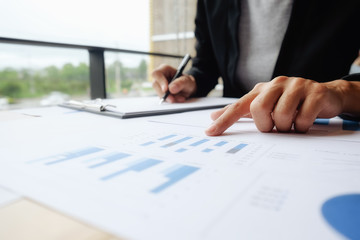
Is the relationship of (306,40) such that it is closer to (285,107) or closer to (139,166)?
(285,107)

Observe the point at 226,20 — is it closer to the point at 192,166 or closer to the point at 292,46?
the point at 292,46

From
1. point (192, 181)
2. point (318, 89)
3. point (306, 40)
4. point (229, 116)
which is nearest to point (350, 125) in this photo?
point (318, 89)

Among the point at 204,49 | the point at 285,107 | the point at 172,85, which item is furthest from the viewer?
the point at 204,49

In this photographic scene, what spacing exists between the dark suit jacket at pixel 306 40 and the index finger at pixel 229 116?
504mm

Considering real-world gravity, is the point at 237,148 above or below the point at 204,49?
below

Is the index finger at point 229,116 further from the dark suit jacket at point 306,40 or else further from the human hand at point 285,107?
the dark suit jacket at point 306,40

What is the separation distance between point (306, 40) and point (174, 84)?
502mm

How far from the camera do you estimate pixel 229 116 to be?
0.35 m

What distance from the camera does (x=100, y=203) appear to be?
0.15 m

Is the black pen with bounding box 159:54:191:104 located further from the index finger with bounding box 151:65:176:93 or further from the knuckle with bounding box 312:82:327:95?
the knuckle with bounding box 312:82:327:95

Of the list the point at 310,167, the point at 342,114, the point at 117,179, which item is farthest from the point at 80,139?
the point at 342,114

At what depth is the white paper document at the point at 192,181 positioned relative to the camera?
0.12m

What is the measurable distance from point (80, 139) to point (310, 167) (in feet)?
A: 0.86

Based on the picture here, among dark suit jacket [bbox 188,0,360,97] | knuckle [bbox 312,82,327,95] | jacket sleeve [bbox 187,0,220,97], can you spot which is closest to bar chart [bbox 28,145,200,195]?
knuckle [bbox 312,82,327,95]
